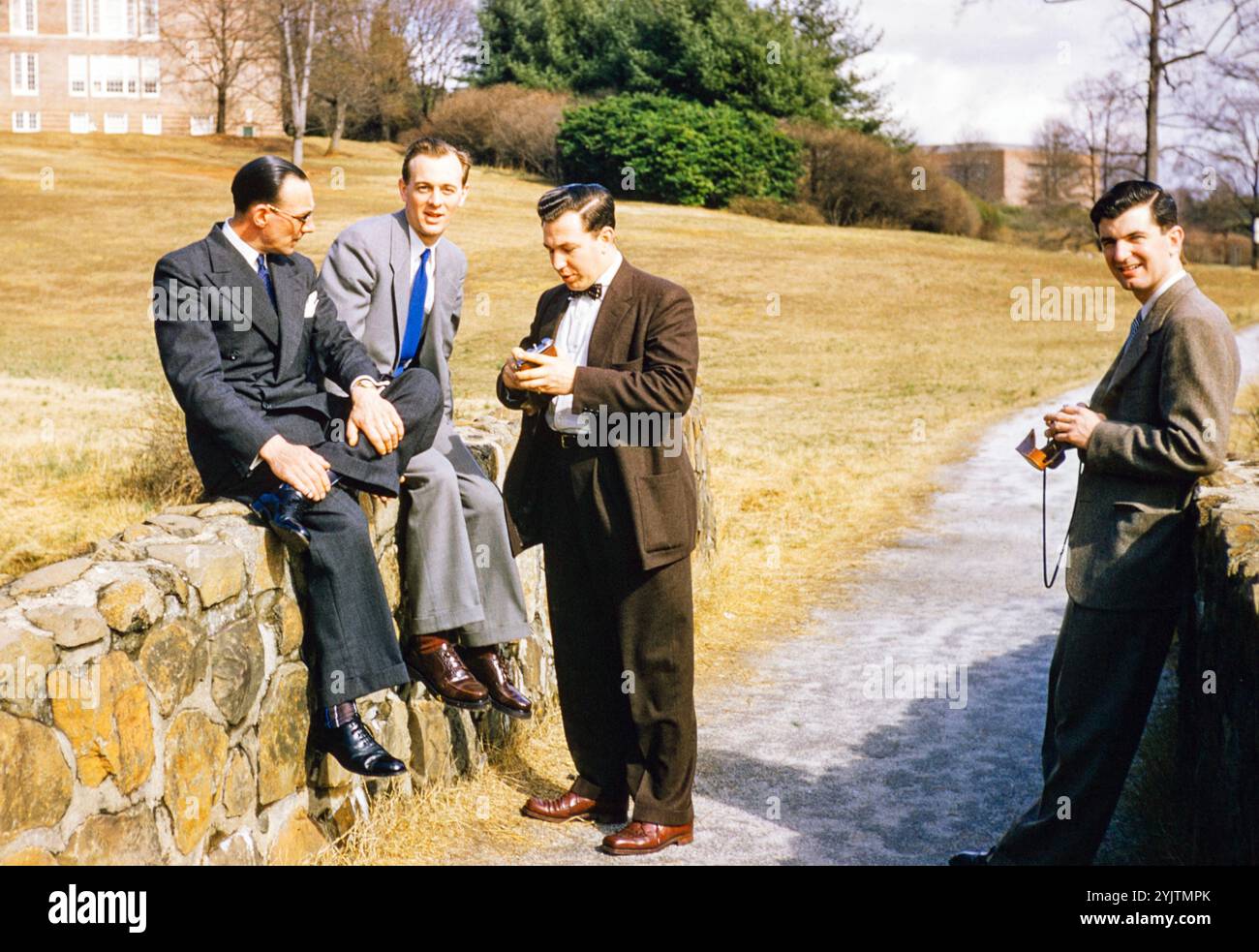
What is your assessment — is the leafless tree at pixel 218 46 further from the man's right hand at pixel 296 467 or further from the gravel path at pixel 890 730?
the man's right hand at pixel 296 467

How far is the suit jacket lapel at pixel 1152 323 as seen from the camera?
3.85m

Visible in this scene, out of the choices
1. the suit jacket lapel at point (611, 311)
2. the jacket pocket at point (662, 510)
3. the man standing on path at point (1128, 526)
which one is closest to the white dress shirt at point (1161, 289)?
the man standing on path at point (1128, 526)

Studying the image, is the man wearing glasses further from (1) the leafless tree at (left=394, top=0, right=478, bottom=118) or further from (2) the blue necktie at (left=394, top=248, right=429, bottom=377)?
(1) the leafless tree at (left=394, top=0, right=478, bottom=118)

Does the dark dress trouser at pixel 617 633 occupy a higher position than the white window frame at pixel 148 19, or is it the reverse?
the white window frame at pixel 148 19

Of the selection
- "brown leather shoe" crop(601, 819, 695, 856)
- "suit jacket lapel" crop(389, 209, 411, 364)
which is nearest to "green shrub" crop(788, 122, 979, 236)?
"suit jacket lapel" crop(389, 209, 411, 364)

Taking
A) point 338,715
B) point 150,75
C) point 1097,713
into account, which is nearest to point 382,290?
point 338,715

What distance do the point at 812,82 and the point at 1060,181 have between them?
17117 millimetres

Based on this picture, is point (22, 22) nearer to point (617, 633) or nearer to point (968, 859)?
point (617, 633)

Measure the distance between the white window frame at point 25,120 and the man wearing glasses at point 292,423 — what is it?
57.7 m

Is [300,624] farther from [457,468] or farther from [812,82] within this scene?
[812,82]

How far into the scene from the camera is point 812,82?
45938 millimetres

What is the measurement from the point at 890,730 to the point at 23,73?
57.7 meters

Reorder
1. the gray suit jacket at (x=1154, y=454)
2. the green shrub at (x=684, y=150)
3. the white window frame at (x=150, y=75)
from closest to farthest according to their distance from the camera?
the gray suit jacket at (x=1154, y=454)
the green shrub at (x=684, y=150)
the white window frame at (x=150, y=75)

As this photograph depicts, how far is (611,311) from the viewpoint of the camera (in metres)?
4.51
